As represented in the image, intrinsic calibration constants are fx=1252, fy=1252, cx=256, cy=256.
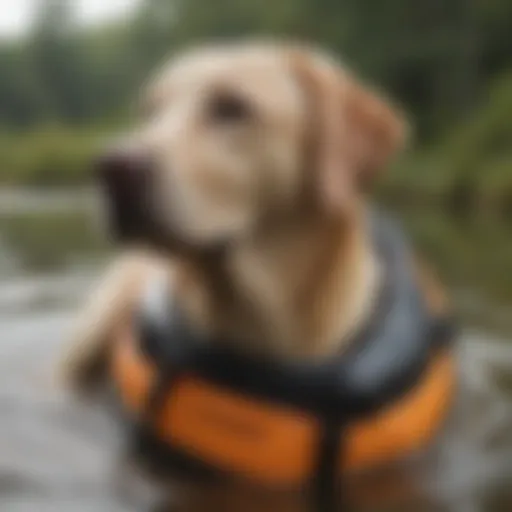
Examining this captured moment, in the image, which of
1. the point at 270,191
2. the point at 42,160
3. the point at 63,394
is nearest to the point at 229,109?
the point at 270,191

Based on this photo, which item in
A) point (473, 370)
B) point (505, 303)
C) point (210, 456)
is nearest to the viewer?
point (210, 456)

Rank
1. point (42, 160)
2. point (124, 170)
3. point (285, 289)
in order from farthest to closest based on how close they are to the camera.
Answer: point (42, 160), point (285, 289), point (124, 170)

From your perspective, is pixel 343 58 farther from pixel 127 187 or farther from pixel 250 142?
pixel 127 187

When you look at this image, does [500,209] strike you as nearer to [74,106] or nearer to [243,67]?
[74,106]

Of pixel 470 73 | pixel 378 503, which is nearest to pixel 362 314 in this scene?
pixel 378 503

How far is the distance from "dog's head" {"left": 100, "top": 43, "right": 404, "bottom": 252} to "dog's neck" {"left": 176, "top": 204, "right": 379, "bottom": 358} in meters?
0.06

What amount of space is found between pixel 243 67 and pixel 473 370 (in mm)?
1498

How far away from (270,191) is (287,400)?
0.47 metres

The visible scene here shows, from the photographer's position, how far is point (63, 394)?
11.5ft

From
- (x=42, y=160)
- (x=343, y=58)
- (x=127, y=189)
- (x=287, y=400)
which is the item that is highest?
(x=343, y=58)

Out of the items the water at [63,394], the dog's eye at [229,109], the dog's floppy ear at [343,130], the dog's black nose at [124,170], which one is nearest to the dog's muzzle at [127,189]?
the dog's black nose at [124,170]

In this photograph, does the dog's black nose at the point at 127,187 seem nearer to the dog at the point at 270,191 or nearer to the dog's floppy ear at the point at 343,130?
the dog at the point at 270,191

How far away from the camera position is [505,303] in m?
5.00

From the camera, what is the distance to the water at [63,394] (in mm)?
2812
